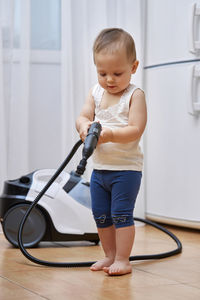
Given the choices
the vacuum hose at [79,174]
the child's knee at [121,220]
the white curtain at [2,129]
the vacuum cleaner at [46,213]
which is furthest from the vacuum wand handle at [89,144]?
the white curtain at [2,129]

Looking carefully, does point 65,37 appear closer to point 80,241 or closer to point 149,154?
point 149,154

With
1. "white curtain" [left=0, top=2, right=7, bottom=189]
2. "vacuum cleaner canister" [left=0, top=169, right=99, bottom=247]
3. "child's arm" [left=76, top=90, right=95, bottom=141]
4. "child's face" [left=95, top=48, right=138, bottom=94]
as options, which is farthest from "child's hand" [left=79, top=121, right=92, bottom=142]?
"white curtain" [left=0, top=2, right=7, bottom=189]

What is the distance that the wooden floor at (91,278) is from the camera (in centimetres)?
114

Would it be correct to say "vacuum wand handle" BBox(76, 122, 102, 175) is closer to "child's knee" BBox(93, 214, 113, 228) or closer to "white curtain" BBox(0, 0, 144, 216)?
"child's knee" BBox(93, 214, 113, 228)

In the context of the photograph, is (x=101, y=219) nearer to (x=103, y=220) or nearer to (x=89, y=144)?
(x=103, y=220)

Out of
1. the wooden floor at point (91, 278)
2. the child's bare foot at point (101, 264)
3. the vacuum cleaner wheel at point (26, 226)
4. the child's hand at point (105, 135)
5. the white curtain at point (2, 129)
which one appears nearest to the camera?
the wooden floor at point (91, 278)

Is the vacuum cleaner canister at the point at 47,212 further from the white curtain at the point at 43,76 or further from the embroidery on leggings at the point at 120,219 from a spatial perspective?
the embroidery on leggings at the point at 120,219

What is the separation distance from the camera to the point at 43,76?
2.13 meters

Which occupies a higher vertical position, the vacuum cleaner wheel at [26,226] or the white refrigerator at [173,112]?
the white refrigerator at [173,112]

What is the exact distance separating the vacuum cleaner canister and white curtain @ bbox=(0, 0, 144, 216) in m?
0.29

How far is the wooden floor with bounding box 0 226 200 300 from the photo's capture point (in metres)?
1.14

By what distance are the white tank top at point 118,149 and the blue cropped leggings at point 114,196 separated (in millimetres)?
18

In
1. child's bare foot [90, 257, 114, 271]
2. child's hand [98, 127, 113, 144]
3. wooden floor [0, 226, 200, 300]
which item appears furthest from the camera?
child's bare foot [90, 257, 114, 271]

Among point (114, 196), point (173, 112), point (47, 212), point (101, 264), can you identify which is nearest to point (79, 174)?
point (114, 196)
